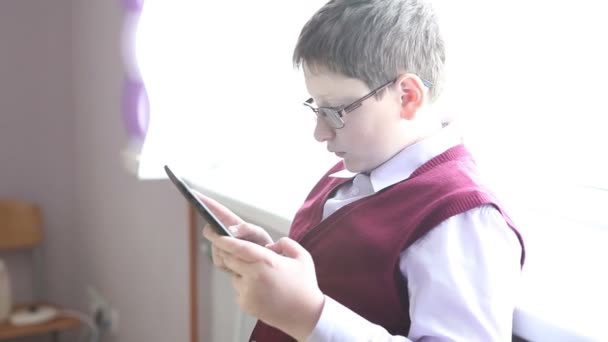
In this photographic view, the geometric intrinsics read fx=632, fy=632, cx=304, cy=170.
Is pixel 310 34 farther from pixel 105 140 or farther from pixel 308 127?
pixel 105 140

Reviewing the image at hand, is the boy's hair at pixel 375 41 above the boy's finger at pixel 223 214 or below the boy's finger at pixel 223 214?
above

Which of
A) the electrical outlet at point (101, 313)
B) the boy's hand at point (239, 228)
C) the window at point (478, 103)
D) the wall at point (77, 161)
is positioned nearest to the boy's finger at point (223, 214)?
the boy's hand at point (239, 228)

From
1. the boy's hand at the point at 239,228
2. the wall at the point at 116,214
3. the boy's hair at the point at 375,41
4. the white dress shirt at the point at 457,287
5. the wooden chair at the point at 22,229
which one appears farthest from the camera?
the wooden chair at the point at 22,229

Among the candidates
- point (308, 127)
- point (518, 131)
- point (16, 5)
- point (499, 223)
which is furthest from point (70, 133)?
point (499, 223)

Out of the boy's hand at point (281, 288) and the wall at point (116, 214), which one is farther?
the wall at point (116, 214)

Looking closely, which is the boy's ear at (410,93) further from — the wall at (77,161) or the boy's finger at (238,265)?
the wall at (77,161)

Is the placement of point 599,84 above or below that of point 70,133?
above

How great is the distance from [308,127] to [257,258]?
0.87 m

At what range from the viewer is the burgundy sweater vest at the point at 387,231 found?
A: 2.11 feet

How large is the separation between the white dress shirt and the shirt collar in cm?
11

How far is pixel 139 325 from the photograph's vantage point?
6.14 ft

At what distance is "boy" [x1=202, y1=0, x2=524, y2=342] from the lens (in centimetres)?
61

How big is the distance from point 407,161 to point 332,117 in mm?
102

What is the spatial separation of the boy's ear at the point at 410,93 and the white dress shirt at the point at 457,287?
0.51 ft
